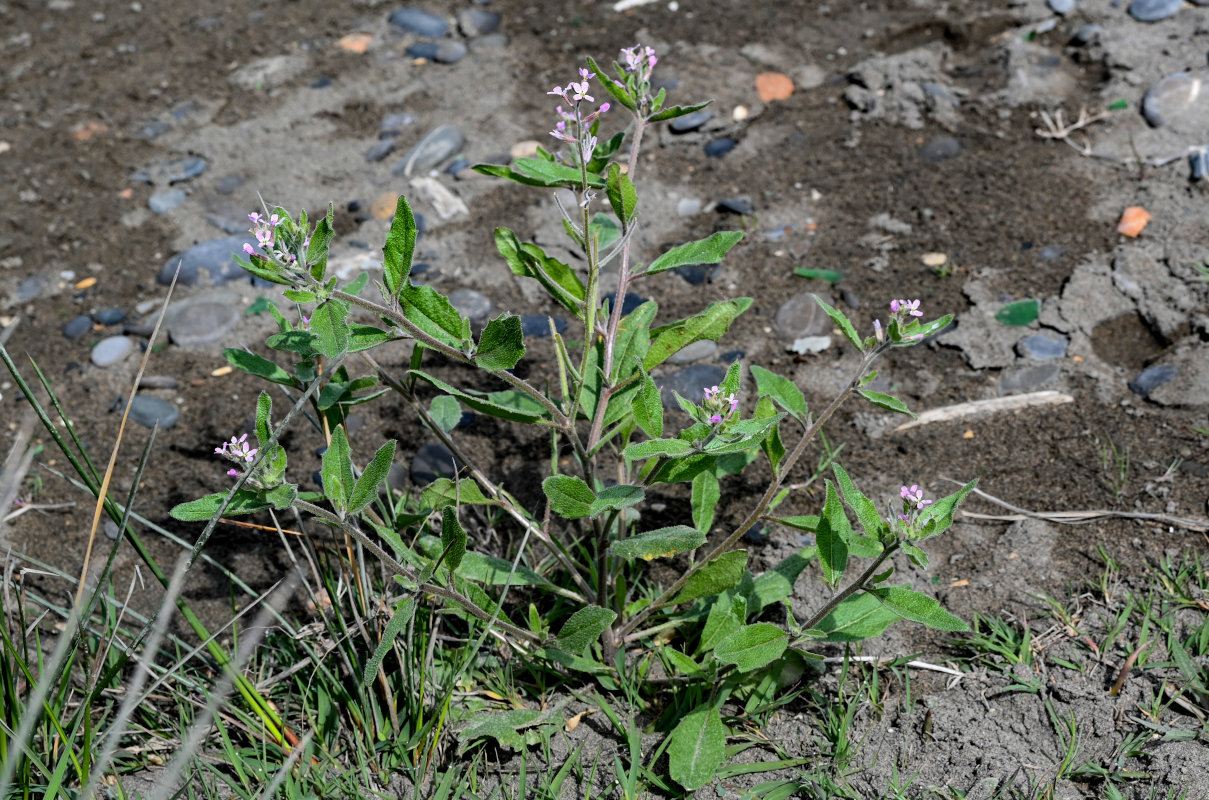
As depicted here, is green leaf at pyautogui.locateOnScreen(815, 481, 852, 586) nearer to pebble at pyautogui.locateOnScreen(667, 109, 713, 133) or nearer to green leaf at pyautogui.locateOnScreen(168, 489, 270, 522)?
green leaf at pyautogui.locateOnScreen(168, 489, 270, 522)

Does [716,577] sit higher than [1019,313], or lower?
higher

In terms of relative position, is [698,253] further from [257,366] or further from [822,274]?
[822,274]

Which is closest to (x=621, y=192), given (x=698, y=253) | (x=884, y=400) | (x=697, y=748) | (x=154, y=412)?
(x=698, y=253)

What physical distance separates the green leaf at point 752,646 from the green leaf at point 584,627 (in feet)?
0.65

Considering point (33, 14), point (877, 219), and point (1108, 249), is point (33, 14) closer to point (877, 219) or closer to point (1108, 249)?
point (877, 219)

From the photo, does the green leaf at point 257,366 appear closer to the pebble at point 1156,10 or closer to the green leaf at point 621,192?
the green leaf at point 621,192

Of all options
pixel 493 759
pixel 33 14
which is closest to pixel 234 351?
pixel 493 759

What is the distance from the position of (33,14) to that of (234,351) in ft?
13.5

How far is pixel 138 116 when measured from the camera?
157 inches

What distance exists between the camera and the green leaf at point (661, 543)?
165 centimetres

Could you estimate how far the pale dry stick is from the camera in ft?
6.71

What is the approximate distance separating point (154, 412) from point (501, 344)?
1.65 metres

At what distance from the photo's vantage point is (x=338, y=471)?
1.57m

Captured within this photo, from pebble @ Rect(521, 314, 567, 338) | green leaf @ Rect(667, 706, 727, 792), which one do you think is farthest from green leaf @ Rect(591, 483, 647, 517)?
pebble @ Rect(521, 314, 567, 338)
